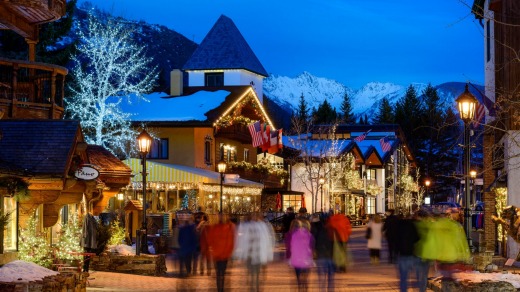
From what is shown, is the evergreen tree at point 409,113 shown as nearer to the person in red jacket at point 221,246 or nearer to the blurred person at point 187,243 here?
the blurred person at point 187,243

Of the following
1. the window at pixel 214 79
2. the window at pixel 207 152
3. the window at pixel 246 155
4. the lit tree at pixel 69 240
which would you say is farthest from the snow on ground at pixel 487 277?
the window at pixel 214 79

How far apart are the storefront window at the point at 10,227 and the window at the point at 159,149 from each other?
36.5 meters

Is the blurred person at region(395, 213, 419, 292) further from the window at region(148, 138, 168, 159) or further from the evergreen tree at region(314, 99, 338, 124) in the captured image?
the evergreen tree at region(314, 99, 338, 124)

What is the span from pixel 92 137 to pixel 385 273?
2949 cm

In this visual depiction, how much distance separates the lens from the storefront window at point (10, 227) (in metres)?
19.6

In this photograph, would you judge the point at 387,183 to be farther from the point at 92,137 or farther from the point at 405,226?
the point at 405,226

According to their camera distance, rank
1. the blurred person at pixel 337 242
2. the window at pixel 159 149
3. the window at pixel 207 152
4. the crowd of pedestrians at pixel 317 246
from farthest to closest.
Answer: the window at pixel 207 152, the window at pixel 159 149, the blurred person at pixel 337 242, the crowd of pedestrians at pixel 317 246

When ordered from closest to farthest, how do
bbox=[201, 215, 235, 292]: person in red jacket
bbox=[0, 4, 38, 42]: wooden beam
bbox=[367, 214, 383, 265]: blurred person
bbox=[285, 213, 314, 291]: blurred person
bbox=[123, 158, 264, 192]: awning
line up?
bbox=[0, 4, 38, 42]: wooden beam < bbox=[285, 213, 314, 291]: blurred person < bbox=[201, 215, 235, 292]: person in red jacket < bbox=[367, 214, 383, 265]: blurred person < bbox=[123, 158, 264, 192]: awning

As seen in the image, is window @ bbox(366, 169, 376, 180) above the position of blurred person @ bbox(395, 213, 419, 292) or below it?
above

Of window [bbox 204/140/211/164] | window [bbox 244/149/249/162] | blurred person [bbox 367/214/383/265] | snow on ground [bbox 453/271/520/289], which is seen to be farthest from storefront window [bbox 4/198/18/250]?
window [bbox 244/149/249/162]

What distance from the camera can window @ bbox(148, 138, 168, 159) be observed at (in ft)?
186

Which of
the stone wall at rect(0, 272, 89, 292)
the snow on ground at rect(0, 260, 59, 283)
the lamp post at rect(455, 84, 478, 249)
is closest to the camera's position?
the stone wall at rect(0, 272, 89, 292)

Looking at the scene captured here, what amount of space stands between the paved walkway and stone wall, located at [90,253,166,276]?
49 cm

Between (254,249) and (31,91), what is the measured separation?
34.3 ft
